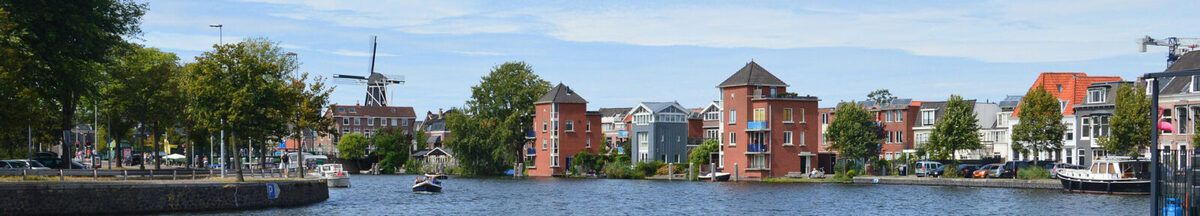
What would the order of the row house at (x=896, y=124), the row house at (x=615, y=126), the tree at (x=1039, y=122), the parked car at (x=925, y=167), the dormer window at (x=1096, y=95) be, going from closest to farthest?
1. the dormer window at (x=1096, y=95)
2. the tree at (x=1039, y=122)
3. the parked car at (x=925, y=167)
4. the row house at (x=896, y=124)
5. the row house at (x=615, y=126)

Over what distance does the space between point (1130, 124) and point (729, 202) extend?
2927cm

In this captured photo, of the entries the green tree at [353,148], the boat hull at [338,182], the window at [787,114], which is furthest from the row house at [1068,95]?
the green tree at [353,148]

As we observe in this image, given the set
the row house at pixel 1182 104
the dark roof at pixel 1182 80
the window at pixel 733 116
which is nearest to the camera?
the row house at pixel 1182 104

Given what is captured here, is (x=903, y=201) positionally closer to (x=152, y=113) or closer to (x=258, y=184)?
(x=258, y=184)

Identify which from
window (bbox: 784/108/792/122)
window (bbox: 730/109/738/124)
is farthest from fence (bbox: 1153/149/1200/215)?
window (bbox: 730/109/738/124)

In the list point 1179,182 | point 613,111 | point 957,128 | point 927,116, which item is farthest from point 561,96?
point 1179,182

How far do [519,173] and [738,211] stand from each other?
79661 mm

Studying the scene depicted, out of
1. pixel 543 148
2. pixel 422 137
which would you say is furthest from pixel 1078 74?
pixel 422 137

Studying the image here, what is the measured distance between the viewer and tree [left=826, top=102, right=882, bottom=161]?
12400cm

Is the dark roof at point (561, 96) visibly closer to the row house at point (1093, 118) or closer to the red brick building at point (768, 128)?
the red brick building at point (768, 128)

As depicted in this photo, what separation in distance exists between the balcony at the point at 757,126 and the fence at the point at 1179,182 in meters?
87.3

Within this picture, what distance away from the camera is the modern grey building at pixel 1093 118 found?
329 feet

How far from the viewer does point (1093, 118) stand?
10181 centimetres

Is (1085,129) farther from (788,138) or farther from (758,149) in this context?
(758,149)
